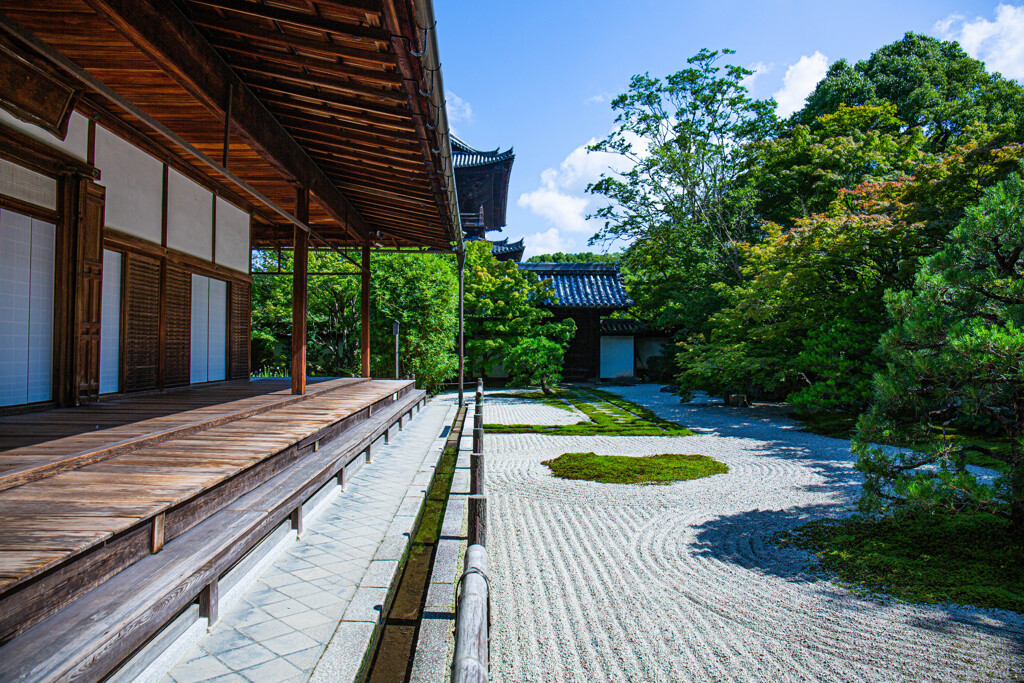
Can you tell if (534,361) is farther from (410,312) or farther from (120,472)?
(120,472)

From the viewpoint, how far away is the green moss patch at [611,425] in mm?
10062

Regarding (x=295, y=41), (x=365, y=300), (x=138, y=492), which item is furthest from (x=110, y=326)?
(x=365, y=300)

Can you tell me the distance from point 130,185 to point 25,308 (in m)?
1.93

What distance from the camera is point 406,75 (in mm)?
3443

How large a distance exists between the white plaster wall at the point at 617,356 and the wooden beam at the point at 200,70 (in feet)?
60.6

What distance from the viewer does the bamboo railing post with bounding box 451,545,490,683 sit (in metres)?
1.30

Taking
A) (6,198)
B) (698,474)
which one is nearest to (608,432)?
(698,474)

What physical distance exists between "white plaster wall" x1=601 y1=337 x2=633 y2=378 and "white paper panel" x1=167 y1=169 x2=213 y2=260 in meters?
17.8

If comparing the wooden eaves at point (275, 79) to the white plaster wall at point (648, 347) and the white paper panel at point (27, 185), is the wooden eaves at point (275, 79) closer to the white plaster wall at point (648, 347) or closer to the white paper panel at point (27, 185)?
the white paper panel at point (27, 185)

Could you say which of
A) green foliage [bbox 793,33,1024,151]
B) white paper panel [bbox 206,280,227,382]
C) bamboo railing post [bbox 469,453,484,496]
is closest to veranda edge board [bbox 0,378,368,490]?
bamboo railing post [bbox 469,453,484,496]

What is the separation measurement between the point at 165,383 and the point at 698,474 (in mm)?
6741

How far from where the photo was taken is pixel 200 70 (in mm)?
3682

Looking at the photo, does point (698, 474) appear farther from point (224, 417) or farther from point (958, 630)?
point (224, 417)

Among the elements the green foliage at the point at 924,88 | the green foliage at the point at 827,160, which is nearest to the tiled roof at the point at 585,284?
the green foliage at the point at 827,160
